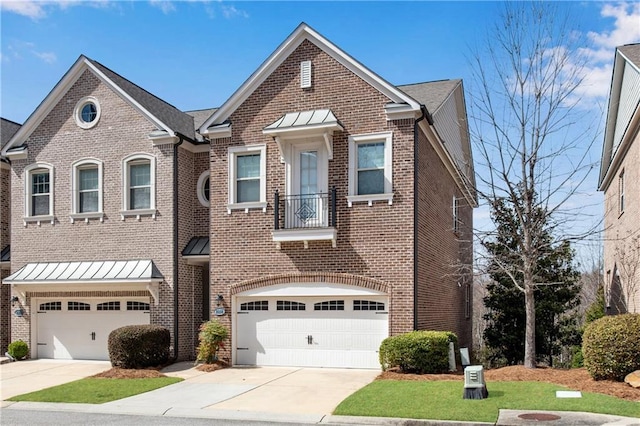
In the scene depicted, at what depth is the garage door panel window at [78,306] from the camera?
67.4ft

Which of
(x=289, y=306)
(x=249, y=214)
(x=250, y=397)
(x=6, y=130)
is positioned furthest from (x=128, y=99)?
(x=250, y=397)

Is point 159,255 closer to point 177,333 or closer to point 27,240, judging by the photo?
point 177,333

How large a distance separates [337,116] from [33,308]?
38.7 feet

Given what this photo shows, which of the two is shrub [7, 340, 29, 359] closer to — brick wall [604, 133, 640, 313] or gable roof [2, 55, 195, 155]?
gable roof [2, 55, 195, 155]

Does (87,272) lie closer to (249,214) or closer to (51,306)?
(51,306)

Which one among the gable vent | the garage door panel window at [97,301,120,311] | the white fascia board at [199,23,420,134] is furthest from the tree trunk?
the garage door panel window at [97,301,120,311]

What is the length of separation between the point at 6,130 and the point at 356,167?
14838mm

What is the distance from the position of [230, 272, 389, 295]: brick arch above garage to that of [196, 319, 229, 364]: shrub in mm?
1102

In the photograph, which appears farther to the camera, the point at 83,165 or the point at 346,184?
the point at 83,165

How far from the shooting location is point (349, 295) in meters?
17.3

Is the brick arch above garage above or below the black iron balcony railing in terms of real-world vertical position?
below

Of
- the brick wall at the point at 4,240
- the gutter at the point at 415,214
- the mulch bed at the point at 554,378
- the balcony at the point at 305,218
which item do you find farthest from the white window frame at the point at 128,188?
the mulch bed at the point at 554,378

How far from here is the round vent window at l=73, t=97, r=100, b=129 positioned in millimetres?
20766

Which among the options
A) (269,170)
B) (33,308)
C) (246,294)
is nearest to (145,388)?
(246,294)
